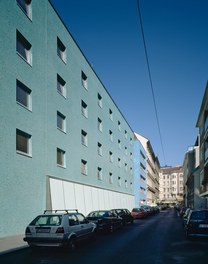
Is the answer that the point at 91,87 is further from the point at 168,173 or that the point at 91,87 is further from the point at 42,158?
the point at 168,173

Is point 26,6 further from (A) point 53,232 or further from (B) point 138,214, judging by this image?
(B) point 138,214

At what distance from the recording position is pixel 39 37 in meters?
20.5

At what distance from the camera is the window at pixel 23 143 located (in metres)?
17.6

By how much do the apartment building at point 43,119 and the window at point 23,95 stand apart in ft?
0.06

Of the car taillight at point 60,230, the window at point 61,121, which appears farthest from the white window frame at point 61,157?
the car taillight at point 60,230

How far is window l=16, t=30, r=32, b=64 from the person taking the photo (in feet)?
59.8

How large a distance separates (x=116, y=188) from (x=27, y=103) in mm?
25166

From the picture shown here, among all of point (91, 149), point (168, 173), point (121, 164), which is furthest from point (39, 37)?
point (168, 173)

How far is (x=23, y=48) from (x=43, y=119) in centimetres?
458

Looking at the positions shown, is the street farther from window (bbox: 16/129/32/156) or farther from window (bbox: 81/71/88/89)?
window (bbox: 81/71/88/89)

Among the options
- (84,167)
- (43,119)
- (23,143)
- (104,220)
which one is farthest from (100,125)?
(104,220)

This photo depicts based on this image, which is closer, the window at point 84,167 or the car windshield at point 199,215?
the car windshield at point 199,215

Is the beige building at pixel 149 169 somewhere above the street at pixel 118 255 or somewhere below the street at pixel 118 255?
above

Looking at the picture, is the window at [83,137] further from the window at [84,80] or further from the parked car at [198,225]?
the parked car at [198,225]
